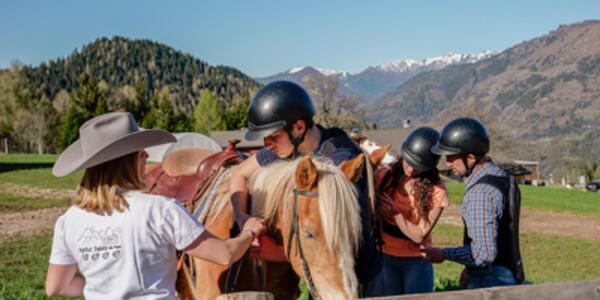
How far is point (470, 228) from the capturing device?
11.6ft

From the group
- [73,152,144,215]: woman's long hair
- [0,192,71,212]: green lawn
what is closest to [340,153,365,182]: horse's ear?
[73,152,144,215]: woman's long hair

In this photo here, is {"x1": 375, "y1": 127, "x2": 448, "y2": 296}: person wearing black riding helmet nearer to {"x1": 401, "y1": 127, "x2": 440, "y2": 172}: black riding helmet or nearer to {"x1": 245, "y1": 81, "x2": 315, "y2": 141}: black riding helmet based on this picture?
{"x1": 401, "y1": 127, "x2": 440, "y2": 172}: black riding helmet

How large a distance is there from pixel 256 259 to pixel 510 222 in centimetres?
151

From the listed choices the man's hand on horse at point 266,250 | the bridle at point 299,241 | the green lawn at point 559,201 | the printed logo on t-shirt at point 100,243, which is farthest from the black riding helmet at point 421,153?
the green lawn at point 559,201

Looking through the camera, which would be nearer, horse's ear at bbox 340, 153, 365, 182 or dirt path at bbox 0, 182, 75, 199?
horse's ear at bbox 340, 153, 365, 182

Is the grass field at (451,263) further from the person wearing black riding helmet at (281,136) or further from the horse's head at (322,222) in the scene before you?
the horse's head at (322,222)

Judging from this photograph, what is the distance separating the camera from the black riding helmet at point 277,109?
3.40m

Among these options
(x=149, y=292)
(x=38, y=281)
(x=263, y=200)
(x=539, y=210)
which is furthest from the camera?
(x=539, y=210)

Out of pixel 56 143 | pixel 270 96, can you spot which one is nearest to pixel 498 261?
pixel 270 96

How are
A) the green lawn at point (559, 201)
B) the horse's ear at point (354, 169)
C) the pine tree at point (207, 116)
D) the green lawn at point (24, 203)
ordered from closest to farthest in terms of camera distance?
the horse's ear at point (354, 169)
the green lawn at point (24, 203)
the green lawn at point (559, 201)
the pine tree at point (207, 116)

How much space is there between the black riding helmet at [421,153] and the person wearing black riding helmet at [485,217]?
47 cm

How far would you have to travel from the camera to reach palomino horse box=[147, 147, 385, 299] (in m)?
2.72

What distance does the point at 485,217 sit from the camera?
3.43 metres

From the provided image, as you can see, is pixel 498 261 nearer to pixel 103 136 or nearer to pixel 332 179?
A: pixel 332 179
